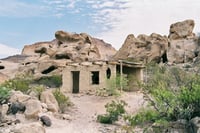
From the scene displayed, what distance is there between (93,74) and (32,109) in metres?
10.2

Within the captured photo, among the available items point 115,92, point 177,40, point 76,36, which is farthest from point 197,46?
point 115,92

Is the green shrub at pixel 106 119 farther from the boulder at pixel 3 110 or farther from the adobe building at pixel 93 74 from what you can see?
the adobe building at pixel 93 74

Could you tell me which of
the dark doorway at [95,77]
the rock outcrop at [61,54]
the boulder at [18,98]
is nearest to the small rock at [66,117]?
the boulder at [18,98]

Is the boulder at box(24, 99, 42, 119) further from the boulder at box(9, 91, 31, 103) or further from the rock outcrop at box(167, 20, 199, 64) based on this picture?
the rock outcrop at box(167, 20, 199, 64)

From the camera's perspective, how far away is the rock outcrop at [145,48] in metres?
36.9

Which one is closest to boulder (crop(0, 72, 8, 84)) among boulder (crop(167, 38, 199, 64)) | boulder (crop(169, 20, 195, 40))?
boulder (crop(167, 38, 199, 64))

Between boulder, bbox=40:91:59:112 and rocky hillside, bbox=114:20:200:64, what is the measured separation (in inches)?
719

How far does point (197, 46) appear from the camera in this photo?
122ft

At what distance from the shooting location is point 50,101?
717 inches

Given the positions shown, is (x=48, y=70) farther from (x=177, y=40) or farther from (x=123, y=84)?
(x=177, y=40)

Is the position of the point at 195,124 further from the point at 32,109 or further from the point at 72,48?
the point at 72,48

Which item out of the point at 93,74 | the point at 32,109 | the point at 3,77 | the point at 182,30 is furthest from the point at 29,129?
the point at 182,30

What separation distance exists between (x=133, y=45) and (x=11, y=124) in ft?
80.4

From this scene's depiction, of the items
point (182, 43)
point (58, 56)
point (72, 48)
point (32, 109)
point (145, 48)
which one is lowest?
point (32, 109)
